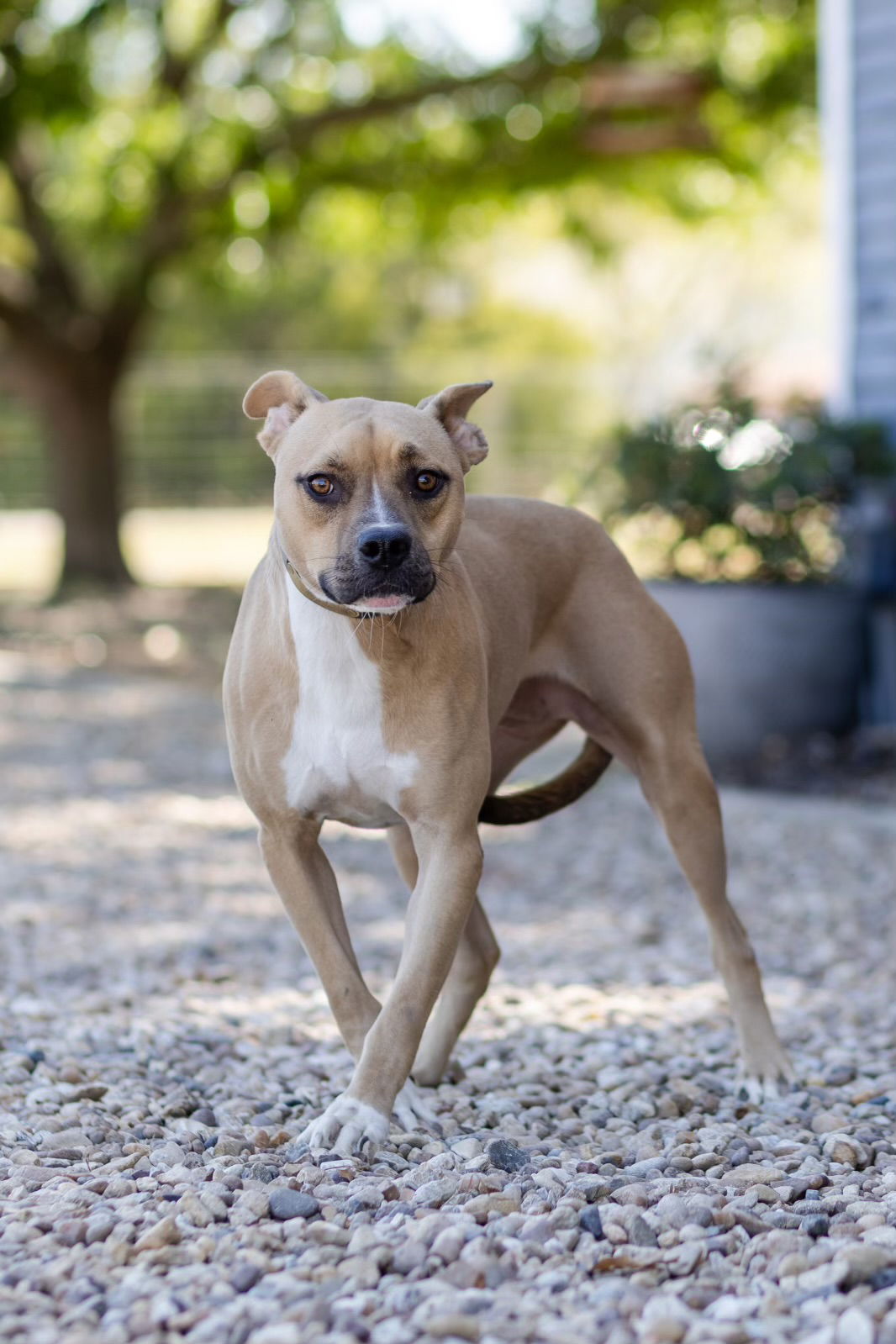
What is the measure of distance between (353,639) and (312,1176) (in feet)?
3.23

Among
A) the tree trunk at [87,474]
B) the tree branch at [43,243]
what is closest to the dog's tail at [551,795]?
the tree trunk at [87,474]

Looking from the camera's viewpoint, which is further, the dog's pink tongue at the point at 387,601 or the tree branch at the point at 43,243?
the tree branch at the point at 43,243

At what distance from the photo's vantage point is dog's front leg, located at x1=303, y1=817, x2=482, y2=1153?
3125mm

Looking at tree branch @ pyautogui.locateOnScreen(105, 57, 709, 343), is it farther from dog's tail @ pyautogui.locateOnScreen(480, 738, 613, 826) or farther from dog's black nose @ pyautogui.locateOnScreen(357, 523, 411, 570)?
dog's black nose @ pyautogui.locateOnScreen(357, 523, 411, 570)

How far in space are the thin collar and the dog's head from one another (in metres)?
0.02

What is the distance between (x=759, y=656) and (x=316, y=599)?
4.91 m

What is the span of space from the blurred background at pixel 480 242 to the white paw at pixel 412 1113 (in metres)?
4.67

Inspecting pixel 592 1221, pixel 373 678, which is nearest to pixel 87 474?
pixel 373 678

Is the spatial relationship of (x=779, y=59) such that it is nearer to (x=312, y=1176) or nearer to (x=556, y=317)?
(x=312, y=1176)

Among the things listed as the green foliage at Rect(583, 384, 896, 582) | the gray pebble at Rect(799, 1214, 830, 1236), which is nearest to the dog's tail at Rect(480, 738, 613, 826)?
the gray pebble at Rect(799, 1214, 830, 1236)

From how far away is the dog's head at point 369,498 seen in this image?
305cm

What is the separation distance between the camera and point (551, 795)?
400 centimetres

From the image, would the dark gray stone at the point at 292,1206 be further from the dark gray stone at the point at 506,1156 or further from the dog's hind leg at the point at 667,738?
the dog's hind leg at the point at 667,738

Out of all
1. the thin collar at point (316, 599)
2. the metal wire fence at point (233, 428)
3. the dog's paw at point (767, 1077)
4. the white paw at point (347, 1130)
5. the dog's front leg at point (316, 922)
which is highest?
the thin collar at point (316, 599)
